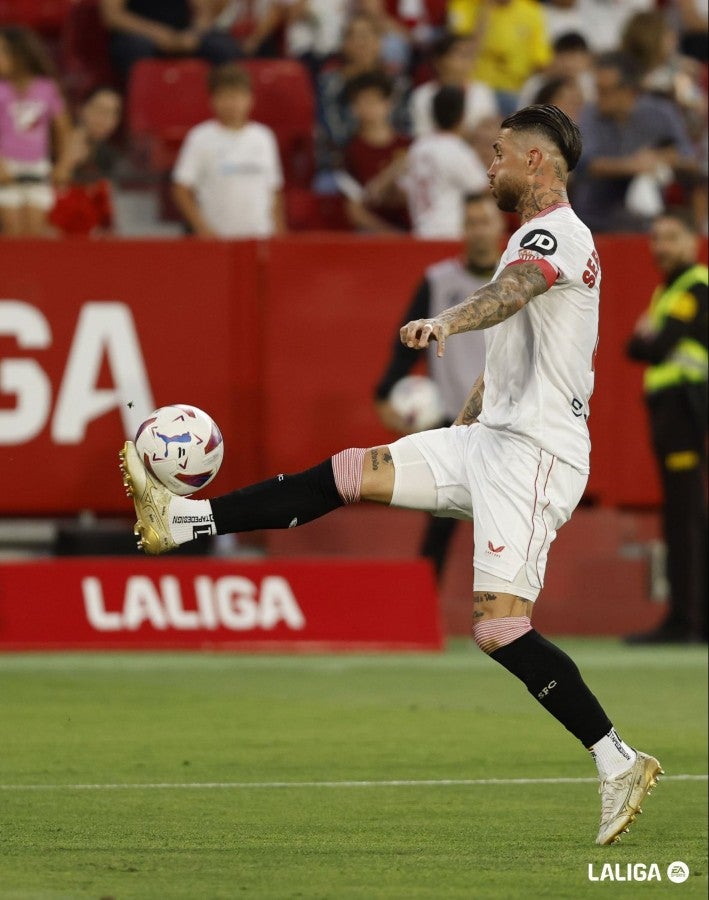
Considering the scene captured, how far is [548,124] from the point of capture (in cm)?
670

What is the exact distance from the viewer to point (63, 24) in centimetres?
1717

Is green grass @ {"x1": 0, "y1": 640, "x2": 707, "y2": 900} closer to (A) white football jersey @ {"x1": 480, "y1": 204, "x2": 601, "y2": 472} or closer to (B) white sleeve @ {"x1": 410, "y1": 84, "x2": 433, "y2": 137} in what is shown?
(A) white football jersey @ {"x1": 480, "y1": 204, "x2": 601, "y2": 472}

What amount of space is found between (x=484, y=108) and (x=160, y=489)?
31.4ft

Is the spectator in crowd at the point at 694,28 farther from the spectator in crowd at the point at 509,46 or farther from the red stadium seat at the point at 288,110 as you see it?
the red stadium seat at the point at 288,110

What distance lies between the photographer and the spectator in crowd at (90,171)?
14.0 m

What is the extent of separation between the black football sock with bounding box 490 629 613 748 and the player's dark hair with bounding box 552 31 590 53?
1047 centimetres

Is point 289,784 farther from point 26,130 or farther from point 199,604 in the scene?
point 26,130

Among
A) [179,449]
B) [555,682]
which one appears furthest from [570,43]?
[555,682]

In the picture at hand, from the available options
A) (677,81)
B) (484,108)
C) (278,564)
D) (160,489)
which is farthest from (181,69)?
(160,489)

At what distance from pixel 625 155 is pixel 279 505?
29.9 ft

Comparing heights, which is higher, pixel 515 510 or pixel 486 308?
pixel 486 308

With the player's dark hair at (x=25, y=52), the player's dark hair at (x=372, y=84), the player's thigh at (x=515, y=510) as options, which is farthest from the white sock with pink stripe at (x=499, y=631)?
the player's dark hair at (x=372, y=84)

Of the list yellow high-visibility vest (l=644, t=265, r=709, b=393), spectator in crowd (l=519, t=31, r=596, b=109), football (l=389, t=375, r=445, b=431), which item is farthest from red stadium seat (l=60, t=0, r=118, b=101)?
yellow high-visibility vest (l=644, t=265, r=709, b=393)

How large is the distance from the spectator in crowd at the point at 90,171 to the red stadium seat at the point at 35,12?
2.07 meters
